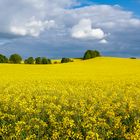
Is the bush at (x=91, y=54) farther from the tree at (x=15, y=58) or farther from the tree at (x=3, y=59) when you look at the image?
the tree at (x=3, y=59)

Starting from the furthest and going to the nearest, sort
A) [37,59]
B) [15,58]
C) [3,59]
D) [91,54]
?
[3,59], [15,58], [91,54], [37,59]

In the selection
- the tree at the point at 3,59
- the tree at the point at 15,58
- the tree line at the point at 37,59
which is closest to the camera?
the tree line at the point at 37,59

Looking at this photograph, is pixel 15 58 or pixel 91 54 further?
pixel 15 58

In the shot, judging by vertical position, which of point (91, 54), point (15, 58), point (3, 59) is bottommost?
point (3, 59)

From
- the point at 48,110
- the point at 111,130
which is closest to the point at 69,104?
the point at 48,110

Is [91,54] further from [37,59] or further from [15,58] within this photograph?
[15,58]

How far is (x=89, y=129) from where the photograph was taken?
9.70m

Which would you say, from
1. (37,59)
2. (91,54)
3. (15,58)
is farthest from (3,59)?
(91,54)

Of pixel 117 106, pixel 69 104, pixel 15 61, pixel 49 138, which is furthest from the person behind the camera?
pixel 15 61

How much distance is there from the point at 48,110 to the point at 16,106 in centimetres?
129

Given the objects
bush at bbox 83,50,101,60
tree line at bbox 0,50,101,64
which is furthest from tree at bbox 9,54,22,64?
bush at bbox 83,50,101,60

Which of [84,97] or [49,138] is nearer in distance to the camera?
[49,138]

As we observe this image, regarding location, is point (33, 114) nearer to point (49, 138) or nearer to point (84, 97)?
point (49, 138)

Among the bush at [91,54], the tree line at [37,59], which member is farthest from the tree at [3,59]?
the bush at [91,54]
